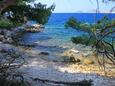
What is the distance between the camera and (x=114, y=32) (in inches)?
333

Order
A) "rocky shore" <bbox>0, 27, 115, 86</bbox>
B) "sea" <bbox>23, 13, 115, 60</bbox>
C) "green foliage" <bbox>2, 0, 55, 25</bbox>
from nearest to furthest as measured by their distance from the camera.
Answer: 1. "sea" <bbox>23, 13, 115, 60</bbox>
2. "rocky shore" <bbox>0, 27, 115, 86</bbox>
3. "green foliage" <bbox>2, 0, 55, 25</bbox>

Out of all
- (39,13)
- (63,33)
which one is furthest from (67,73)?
A: (63,33)

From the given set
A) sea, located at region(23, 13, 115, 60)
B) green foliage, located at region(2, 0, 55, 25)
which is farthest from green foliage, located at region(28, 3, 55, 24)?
sea, located at region(23, 13, 115, 60)

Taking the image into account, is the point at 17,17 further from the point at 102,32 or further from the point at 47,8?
the point at 102,32

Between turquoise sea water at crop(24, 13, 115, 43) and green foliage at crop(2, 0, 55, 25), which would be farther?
green foliage at crop(2, 0, 55, 25)

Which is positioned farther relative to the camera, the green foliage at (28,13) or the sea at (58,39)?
the green foliage at (28,13)

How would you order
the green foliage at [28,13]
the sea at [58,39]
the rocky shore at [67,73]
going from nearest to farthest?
the sea at [58,39] → the rocky shore at [67,73] → the green foliage at [28,13]

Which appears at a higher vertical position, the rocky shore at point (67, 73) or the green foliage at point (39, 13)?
the green foliage at point (39, 13)

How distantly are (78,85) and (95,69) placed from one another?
5.85m

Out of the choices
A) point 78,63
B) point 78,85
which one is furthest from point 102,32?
point 78,63

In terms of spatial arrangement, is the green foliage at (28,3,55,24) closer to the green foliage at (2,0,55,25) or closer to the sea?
the green foliage at (2,0,55,25)

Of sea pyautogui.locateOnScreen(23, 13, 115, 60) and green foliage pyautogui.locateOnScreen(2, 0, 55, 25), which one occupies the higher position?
green foliage pyautogui.locateOnScreen(2, 0, 55, 25)

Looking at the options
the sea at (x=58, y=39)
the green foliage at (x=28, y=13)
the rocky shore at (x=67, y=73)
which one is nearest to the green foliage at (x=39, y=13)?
the green foliage at (x=28, y=13)

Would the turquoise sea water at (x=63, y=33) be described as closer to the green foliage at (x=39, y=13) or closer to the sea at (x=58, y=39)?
the sea at (x=58, y=39)
